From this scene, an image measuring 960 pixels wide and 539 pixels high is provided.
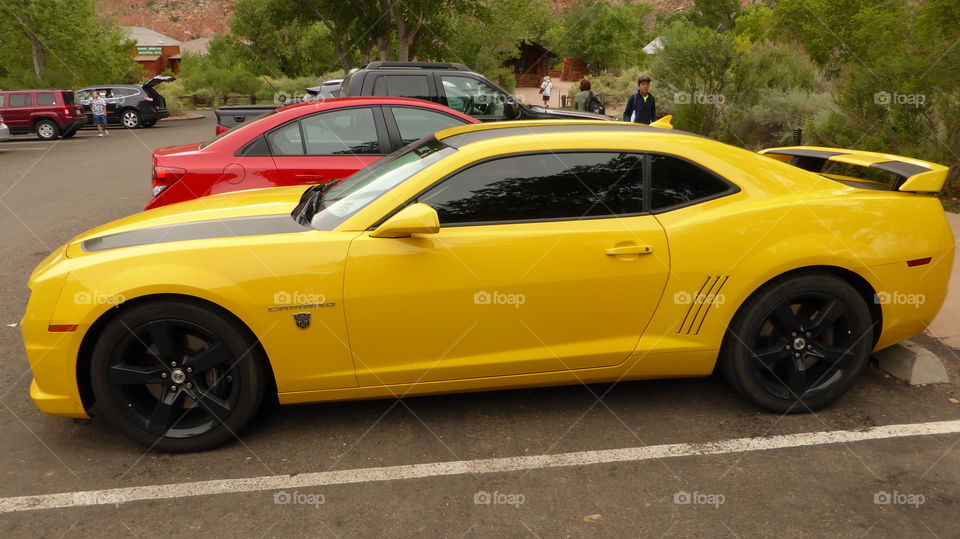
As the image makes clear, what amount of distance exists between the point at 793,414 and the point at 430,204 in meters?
2.31

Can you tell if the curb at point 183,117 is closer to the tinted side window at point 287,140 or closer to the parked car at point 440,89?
the parked car at point 440,89

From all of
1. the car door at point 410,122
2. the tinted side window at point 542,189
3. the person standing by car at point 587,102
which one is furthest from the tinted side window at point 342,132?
the person standing by car at point 587,102

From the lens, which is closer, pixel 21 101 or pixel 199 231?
pixel 199 231

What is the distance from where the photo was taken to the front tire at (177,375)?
11.5 feet

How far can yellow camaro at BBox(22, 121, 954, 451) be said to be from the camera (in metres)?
3.52

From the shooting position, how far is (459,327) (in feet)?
11.9

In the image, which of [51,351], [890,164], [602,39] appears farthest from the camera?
[602,39]

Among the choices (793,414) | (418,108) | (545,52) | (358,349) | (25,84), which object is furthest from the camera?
(545,52)

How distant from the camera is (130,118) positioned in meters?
27.6

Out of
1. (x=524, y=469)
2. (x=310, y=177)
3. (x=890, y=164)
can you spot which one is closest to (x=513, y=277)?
(x=524, y=469)

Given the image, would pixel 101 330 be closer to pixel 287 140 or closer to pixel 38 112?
pixel 287 140

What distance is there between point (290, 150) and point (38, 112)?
2143 cm

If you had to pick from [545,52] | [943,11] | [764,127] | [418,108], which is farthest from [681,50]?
[545,52]

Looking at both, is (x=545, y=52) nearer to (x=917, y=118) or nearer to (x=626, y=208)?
(x=917, y=118)
